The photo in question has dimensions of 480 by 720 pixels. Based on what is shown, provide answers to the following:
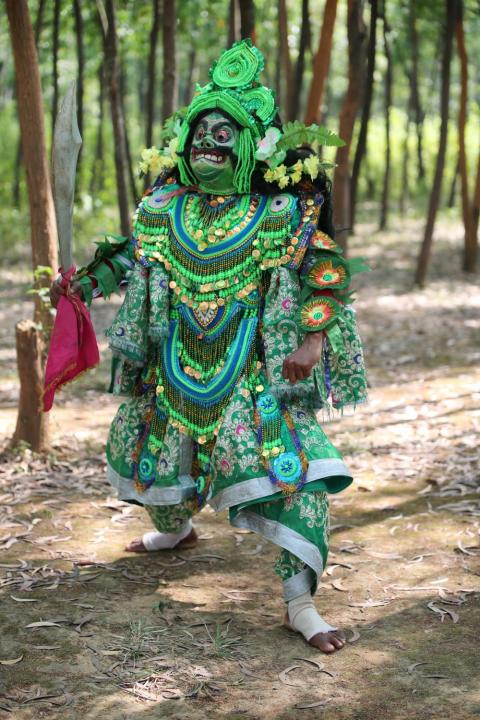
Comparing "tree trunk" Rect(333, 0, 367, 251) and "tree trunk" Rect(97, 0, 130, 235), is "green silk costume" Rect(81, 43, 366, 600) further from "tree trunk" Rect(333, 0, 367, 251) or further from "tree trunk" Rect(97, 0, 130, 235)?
"tree trunk" Rect(97, 0, 130, 235)

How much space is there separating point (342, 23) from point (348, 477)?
19815 millimetres

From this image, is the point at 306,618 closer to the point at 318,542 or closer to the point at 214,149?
the point at 318,542

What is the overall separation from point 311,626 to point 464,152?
931 centimetres

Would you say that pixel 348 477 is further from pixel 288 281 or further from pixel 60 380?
pixel 60 380

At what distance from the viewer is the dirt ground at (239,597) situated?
3012mm

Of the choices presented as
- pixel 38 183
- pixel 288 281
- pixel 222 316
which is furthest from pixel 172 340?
pixel 38 183

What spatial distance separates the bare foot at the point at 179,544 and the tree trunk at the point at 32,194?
1296 millimetres

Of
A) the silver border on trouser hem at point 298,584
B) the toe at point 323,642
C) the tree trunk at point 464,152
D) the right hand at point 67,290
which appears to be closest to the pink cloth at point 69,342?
the right hand at point 67,290

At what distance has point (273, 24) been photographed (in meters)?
16.0

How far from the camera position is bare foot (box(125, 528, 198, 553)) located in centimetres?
425

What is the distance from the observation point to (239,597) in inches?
151

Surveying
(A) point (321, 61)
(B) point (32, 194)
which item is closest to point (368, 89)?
(A) point (321, 61)

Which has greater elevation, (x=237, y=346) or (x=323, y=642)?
(x=237, y=346)

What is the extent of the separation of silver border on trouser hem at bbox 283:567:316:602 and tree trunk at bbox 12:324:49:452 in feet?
7.57
